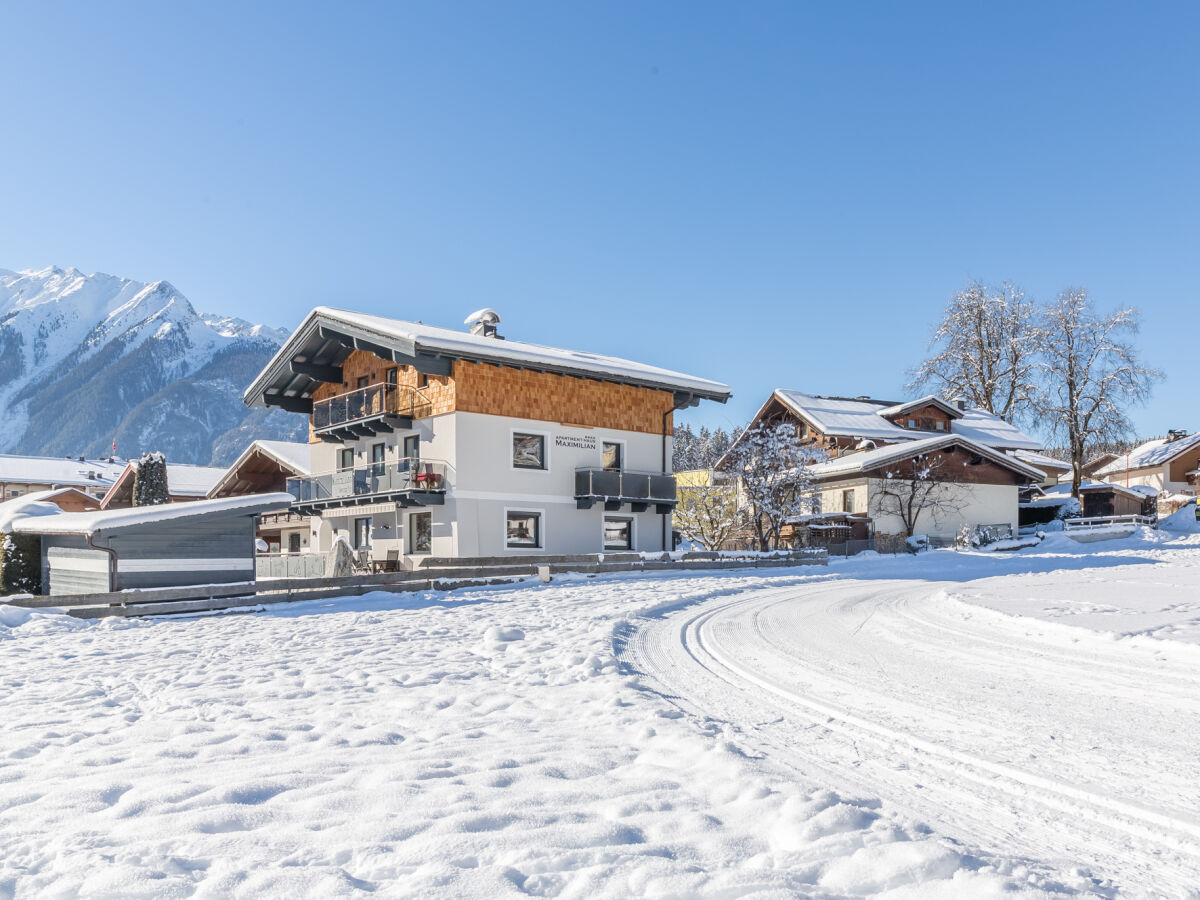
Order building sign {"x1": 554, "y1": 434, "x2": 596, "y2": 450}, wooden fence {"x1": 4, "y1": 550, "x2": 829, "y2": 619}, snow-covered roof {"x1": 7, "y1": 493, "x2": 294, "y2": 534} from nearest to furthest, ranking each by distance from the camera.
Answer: wooden fence {"x1": 4, "y1": 550, "x2": 829, "y2": 619} < snow-covered roof {"x1": 7, "y1": 493, "x2": 294, "y2": 534} < building sign {"x1": 554, "y1": 434, "x2": 596, "y2": 450}

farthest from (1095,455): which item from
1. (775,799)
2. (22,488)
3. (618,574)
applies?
(22,488)

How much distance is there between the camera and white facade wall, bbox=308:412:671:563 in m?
28.4

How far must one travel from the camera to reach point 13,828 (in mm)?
4207

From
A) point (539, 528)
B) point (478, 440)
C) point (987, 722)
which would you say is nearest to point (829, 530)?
point (539, 528)

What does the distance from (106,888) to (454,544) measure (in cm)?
2495

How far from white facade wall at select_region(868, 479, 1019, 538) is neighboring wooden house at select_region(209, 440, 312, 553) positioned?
27.3 m

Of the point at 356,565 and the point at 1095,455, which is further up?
the point at 1095,455

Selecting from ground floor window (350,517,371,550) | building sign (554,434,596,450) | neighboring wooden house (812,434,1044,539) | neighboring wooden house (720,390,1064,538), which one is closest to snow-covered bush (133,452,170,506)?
ground floor window (350,517,371,550)

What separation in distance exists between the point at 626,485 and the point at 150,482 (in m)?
19.7

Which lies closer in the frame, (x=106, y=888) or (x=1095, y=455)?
(x=106, y=888)

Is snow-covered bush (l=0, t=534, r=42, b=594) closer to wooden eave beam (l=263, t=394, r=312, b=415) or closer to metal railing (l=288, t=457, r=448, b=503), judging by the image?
metal railing (l=288, t=457, r=448, b=503)

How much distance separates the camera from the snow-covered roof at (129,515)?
59.9 ft

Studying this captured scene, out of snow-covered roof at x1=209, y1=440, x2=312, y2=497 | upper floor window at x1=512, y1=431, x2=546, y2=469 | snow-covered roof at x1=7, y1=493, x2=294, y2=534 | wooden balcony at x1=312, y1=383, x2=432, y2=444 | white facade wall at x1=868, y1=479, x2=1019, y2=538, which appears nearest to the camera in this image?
snow-covered roof at x1=7, y1=493, x2=294, y2=534

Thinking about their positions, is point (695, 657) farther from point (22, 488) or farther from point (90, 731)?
point (22, 488)
